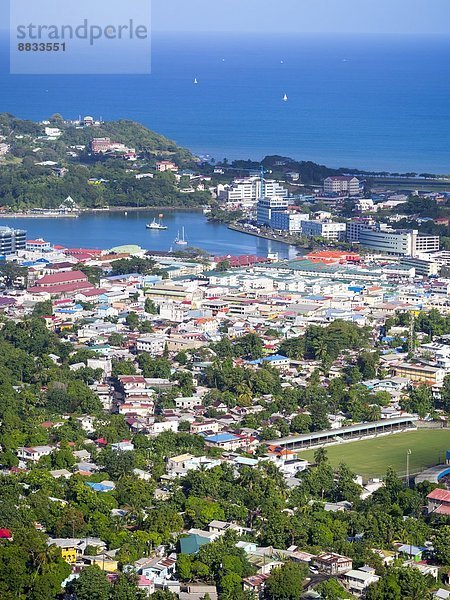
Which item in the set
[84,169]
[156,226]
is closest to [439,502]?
[156,226]

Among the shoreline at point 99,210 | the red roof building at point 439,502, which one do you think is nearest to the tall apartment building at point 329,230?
the shoreline at point 99,210

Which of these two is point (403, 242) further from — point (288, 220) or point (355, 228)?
→ point (288, 220)

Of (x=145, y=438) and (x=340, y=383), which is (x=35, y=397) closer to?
(x=145, y=438)

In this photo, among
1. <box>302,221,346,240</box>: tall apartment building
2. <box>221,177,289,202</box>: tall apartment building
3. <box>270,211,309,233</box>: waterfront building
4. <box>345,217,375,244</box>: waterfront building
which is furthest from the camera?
<box>221,177,289,202</box>: tall apartment building

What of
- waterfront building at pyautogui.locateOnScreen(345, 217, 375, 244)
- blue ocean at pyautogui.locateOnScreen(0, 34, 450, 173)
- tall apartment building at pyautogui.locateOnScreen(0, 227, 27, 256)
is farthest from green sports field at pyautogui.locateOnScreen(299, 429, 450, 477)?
blue ocean at pyautogui.locateOnScreen(0, 34, 450, 173)

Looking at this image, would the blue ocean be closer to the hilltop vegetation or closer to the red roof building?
the hilltop vegetation

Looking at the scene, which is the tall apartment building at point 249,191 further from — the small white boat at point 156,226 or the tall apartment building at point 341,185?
the small white boat at point 156,226
